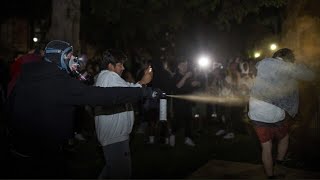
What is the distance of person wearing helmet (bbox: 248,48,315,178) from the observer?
681cm

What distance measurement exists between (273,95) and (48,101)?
433cm

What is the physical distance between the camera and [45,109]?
11.2 feet

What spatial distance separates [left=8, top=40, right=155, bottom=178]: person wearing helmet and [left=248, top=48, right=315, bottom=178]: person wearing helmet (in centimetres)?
374

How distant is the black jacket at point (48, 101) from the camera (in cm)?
341

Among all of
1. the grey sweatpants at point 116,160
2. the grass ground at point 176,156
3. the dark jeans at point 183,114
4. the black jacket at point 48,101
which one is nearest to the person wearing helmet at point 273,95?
the grass ground at point 176,156

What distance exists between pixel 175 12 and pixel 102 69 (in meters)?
13.1

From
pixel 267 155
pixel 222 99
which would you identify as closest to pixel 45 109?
pixel 267 155

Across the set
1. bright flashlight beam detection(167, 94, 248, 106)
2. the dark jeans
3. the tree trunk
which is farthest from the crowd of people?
the tree trunk

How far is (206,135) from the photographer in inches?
504

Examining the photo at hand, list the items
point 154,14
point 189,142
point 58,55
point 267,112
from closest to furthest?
point 58,55
point 267,112
point 189,142
point 154,14

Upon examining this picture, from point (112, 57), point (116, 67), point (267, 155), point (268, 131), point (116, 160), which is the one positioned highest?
point (112, 57)

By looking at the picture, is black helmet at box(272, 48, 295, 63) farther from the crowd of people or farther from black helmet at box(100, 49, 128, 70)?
black helmet at box(100, 49, 128, 70)

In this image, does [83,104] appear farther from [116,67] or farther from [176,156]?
[176,156]

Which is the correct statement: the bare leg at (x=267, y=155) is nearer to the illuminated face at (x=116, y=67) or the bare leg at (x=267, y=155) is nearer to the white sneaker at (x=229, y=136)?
the illuminated face at (x=116, y=67)
